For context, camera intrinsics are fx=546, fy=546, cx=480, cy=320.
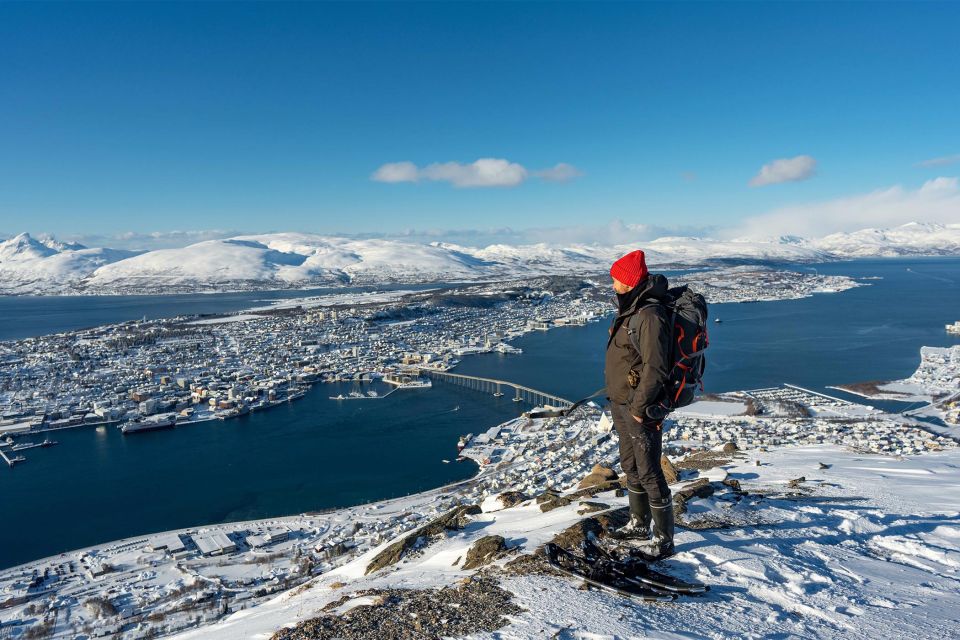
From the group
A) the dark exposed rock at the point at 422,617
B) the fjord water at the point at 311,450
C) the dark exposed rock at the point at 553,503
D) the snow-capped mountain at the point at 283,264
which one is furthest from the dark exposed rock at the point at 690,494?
the snow-capped mountain at the point at 283,264

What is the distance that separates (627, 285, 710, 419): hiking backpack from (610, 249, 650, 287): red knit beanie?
0.45 feet

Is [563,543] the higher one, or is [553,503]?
[563,543]

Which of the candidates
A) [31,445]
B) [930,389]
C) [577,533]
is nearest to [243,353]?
[31,445]

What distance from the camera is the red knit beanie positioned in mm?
2203

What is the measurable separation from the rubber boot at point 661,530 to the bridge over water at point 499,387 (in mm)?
19442

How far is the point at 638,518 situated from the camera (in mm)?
2615

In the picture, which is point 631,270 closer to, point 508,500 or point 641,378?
point 641,378

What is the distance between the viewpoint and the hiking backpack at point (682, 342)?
210 centimetres

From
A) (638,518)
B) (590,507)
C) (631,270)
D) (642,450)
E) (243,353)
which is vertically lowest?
(243,353)

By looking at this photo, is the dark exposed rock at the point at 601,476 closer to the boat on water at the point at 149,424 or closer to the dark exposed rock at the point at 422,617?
the dark exposed rock at the point at 422,617

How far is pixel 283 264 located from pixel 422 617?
127 meters

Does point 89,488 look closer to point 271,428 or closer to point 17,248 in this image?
point 271,428

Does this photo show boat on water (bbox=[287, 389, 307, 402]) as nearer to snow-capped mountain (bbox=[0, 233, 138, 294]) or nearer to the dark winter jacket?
the dark winter jacket

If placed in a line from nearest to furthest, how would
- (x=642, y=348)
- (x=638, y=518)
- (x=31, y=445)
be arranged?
(x=642, y=348), (x=638, y=518), (x=31, y=445)
